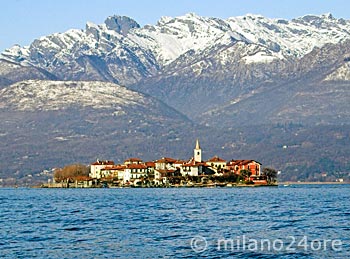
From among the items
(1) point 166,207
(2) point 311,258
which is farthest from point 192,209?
(2) point 311,258

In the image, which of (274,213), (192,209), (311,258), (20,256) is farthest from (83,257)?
(192,209)

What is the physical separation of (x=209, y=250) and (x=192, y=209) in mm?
53198

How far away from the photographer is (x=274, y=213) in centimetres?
12119

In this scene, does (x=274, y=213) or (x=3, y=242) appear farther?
(x=274, y=213)

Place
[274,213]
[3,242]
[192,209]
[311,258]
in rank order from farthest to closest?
[192,209] < [274,213] < [3,242] < [311,258]

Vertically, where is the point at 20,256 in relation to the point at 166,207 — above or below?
below

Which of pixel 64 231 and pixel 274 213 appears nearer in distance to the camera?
pixel 64 231

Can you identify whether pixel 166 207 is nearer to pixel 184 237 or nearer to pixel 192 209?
pixel 192 209

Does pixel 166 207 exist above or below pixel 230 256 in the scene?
above

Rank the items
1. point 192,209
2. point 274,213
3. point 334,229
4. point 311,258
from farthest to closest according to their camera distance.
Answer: point 192,209 → point 274,213 → point 334,229 → point 311,258

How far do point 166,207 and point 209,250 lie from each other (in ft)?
199

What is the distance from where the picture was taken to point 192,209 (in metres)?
133

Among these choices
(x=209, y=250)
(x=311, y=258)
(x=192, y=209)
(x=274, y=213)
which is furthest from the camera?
(x=192, y=209)

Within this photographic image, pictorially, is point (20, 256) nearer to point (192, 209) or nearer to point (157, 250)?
point (157, 250)
